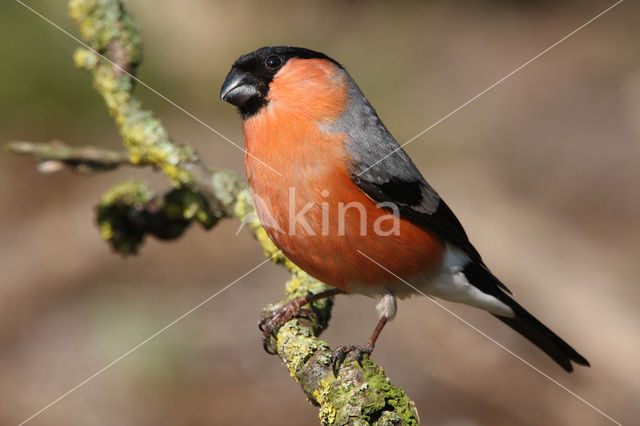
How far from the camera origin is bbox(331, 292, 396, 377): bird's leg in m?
2.79

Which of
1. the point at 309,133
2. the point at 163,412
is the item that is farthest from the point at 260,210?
the point at 163,412

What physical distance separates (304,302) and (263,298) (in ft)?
8.24

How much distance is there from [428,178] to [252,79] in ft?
14.7

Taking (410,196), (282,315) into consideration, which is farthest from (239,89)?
(282,315)

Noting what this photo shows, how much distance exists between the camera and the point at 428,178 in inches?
302

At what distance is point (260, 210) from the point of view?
10.9ft

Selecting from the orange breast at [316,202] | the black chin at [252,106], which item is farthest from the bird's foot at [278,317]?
the black chin at [252,106]

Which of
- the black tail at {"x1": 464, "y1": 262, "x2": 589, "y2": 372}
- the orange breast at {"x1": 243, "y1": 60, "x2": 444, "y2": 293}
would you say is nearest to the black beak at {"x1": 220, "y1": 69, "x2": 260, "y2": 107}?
the orange breast at {"x1": 243, "y1": 60, "x2": 444, "y2": 293}

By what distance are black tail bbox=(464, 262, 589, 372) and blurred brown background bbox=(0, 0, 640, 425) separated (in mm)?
1063

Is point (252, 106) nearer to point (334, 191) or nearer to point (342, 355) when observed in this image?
point (334, 191)

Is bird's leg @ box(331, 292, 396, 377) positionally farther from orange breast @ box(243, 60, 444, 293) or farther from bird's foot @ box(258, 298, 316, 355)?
bird's foot @ box(258, 298, 316, 355)

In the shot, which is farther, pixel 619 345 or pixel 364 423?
pixel 619 345

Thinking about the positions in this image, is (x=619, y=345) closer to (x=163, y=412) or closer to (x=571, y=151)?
(x=571, y=151)

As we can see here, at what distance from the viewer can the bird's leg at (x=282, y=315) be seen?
3.29 meters
